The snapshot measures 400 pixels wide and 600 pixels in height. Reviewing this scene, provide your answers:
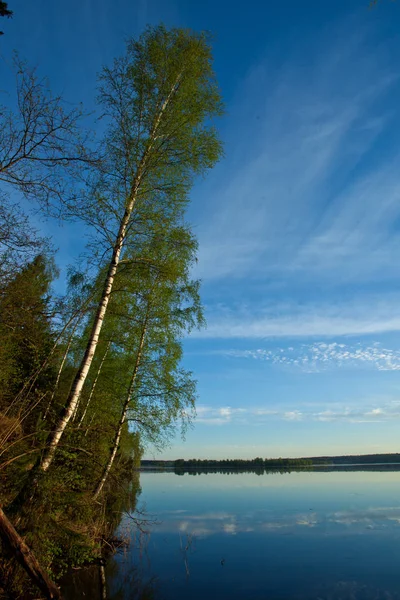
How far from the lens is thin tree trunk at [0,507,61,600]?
18.1 ft

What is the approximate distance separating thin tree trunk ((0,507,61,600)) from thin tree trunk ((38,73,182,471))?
1.32 meters

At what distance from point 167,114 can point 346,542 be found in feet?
48.6

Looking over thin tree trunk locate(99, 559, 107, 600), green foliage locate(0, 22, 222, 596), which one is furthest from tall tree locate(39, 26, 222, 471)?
thin tree trunk locate(99, 559, 107, 600)

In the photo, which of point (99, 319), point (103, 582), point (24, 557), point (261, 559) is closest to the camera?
point (24, 557)

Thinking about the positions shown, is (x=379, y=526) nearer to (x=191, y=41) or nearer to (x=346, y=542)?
(x=346, y=542)

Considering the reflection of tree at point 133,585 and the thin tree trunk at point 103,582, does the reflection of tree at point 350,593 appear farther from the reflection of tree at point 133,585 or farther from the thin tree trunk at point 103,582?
the thin tree trunk at point 103,582

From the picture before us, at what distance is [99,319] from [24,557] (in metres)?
3.81

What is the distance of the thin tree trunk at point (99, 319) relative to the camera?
6957 mm

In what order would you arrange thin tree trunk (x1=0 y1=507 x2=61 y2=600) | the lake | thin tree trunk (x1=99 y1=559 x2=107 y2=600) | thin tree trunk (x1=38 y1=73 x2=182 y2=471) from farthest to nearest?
1. the lake
2. thin tree trunk (x1=99 y1=559 x2=107 y2=600)
3. thin tree trunk (x1=38 y1=73 x2=182 y2=471)
4. thin tree trunk (x1=0 y1=507 x2=61 y2=600)

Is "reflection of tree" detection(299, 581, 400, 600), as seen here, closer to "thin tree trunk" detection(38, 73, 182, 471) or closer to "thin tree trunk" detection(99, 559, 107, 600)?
"thin tree trunk" detection(99, 559, 107, 600)

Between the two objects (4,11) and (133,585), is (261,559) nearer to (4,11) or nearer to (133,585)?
(133,585)

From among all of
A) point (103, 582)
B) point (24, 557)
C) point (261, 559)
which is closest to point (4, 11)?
point (24, 557)

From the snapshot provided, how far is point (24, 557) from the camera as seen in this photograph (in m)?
5.56

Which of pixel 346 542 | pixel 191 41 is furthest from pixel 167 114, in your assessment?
pixel 346 542
